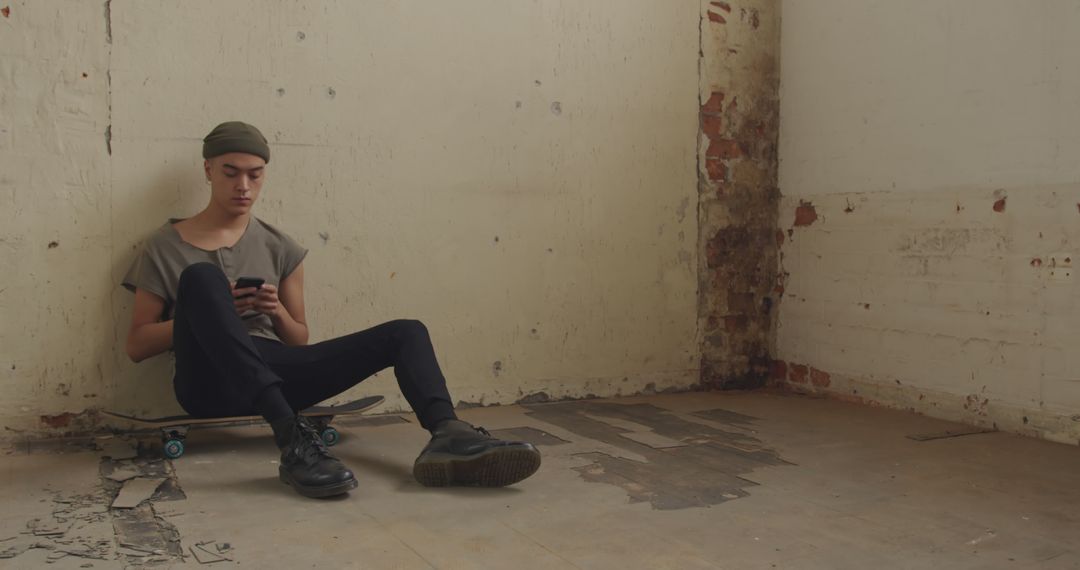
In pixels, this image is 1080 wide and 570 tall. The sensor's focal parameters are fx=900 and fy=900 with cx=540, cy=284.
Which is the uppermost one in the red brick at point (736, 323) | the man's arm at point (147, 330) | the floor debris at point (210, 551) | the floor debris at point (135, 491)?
the man's arm at point (147, 330)

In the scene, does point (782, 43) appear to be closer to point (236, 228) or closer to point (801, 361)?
point (801, 361)

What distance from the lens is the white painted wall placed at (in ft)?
10.6

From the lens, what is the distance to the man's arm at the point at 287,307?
284 centimetres

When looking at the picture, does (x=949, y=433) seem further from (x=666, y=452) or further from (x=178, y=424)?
(x=178, y=424)

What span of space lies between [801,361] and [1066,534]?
2087 millimetres

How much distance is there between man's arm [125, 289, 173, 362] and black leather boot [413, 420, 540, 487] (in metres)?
0.97

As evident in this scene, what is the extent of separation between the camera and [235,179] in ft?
9.64

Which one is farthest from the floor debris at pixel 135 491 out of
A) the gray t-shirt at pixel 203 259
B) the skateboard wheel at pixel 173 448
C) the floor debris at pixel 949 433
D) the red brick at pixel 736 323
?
the red brick at pixel 736 323

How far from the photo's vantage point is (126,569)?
1.85 metres

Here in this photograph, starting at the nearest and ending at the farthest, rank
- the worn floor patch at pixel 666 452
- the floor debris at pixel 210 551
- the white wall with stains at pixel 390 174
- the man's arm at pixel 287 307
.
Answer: the floor debris at pixel 210 551, the worn floor patch at pixel 666 452, the man's arm at pixel 287 307, the white wall with stains at pixel 390 174

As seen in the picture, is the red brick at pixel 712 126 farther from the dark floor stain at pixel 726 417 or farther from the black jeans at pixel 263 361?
the black jeans at pixel 263 361

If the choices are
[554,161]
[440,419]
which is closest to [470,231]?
[554,161]

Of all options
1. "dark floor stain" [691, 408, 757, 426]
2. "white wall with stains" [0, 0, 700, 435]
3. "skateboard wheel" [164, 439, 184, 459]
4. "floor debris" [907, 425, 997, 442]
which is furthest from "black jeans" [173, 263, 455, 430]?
"floor debris" [907, 425, 997, 442]

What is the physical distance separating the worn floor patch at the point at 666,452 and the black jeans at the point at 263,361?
0.58m
